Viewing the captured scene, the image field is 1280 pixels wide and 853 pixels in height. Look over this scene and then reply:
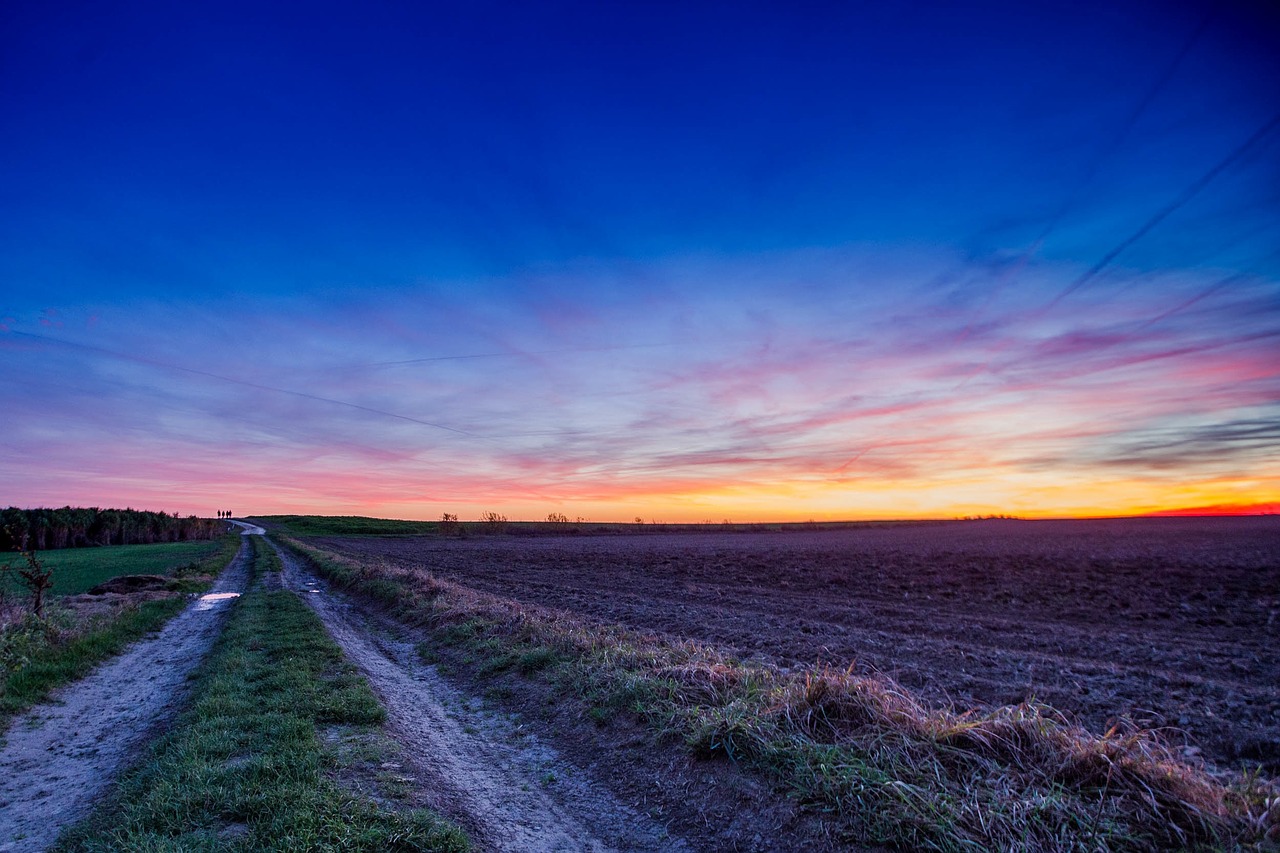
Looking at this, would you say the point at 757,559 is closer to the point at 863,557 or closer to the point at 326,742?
the point at 863,557

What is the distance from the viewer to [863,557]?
3578cm

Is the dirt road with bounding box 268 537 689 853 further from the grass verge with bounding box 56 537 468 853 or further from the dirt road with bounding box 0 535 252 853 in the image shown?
the dirt road with bounding box 0 535 252 853

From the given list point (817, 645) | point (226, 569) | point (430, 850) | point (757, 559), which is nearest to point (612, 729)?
point (430, 850)

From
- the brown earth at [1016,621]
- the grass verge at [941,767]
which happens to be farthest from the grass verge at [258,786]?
the brown earth at [1016,621]

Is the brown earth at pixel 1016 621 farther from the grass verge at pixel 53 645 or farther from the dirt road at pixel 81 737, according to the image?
the grass verge at pixel 53 645

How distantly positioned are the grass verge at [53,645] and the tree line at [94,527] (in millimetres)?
55341

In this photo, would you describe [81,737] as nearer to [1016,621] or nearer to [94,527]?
[1016,621]

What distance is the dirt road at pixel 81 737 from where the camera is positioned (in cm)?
552

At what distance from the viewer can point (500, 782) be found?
229 inches

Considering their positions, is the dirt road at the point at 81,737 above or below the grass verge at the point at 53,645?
below

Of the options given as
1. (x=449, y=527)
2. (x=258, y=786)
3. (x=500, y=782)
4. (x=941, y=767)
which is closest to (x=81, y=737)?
(x=258, y=786)

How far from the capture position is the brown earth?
8.63 m

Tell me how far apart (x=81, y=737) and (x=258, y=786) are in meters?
4.83

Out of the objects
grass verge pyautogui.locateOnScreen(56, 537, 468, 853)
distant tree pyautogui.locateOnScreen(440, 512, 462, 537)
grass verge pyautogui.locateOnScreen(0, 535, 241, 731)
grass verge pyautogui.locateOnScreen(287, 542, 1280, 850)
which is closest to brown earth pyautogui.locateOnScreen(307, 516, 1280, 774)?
grass verge pyautogui.locateOnScreen(287, 542, 1280, 850)
